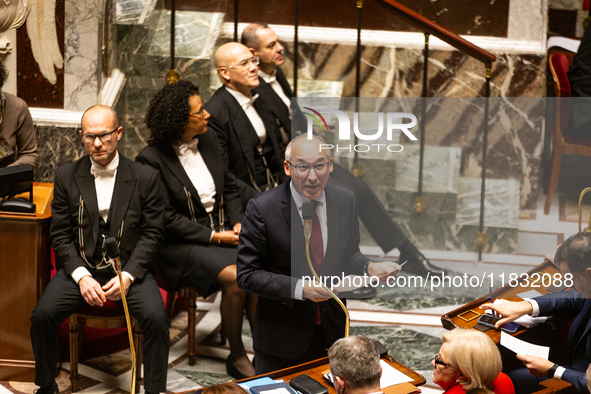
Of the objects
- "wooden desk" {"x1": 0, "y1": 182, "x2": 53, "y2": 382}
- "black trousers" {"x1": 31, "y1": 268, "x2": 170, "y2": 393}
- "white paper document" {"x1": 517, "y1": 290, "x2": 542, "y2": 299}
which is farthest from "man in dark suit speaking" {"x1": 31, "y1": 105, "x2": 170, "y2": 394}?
"white paper document" {"x1": 517, "y1": 290, "x2": 542, "y2": 299}

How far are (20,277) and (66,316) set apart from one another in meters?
0.38

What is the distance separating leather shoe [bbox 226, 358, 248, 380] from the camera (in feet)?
12.8

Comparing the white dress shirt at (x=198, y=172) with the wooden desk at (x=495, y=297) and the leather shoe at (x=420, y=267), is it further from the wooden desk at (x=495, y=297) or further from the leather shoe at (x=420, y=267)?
the wooden desk at (x=495, y=297)

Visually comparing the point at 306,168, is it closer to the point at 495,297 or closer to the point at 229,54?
the point at 495,297

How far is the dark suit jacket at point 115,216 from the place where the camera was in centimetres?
372

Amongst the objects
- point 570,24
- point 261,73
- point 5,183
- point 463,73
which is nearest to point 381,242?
point 261,73

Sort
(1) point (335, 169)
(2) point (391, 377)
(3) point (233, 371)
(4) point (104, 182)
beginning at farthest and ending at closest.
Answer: (1) point (335, 169)
(3) point (233, 371)
(4) point (104, 182)
(2) point (391, 377)

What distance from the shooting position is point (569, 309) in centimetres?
316

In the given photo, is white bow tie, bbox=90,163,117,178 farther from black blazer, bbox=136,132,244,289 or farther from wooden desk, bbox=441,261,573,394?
wooden desk, bbox=441,261,573,394

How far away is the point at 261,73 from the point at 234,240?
1316mm

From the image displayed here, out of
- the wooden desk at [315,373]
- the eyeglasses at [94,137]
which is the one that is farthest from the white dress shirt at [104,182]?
the wooden desk at [315,373]

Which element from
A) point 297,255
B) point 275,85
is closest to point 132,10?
point 275,85

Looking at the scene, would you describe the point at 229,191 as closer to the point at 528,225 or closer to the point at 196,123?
the point at 196,123

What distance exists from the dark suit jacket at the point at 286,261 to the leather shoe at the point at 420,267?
3.09 feet
